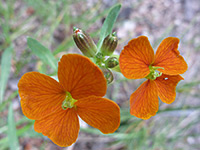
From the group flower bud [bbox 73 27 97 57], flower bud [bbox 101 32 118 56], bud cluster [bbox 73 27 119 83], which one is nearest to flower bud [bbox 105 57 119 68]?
bud cluster [bbox 73 27 119 83]

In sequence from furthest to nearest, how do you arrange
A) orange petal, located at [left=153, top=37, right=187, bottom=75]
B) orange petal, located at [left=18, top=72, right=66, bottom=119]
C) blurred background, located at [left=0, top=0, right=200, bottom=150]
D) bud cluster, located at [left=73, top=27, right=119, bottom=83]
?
1. blurred background, located at [left=0, top=0, right=200, bottom=150]
2. bud cluster, located at [left=73, top=27, right=119, bottom=83]
3. orange petal, located at [left=153, top=37, right=187, bottom=75]
4. orange petal, located at [left=18, top=72, right=66, bottom=119]

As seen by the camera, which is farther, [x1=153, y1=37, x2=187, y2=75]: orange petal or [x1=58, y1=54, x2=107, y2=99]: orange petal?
[x1=153, y1=37, x2=187, y2=75]: orange petal

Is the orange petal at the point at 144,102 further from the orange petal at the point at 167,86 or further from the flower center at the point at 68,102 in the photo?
the flower center at the point at 68,102

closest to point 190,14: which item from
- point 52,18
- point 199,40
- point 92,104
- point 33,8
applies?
point 199,40

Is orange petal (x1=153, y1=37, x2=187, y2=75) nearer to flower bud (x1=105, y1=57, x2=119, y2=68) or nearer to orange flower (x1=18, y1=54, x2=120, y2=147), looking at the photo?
flower bud (x1=105, y1=57, x2=119, y2=68)

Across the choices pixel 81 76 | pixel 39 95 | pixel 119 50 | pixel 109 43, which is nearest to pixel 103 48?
pixel 109 43

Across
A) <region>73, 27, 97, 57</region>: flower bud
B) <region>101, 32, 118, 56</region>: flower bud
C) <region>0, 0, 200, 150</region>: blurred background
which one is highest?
<region>73, 27, 97, 57</region>: flower bud
